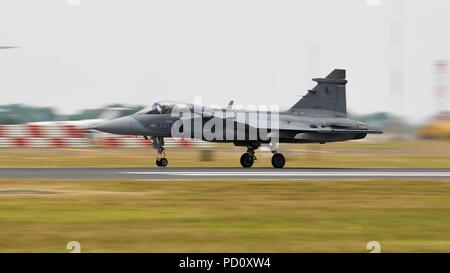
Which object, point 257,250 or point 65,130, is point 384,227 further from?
point 65,130

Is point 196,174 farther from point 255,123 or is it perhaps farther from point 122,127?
point 255,123

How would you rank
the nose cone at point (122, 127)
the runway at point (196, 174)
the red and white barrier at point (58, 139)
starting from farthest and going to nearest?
the red and white barrier at point (58, 139) < the nose cone at point (122, 127) < the runway at point (196, 174)

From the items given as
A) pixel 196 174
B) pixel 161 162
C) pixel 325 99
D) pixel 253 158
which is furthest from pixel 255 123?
pixel 196 174

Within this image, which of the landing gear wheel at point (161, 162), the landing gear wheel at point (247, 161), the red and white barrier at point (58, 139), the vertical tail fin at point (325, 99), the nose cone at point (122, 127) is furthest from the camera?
the red and white barrier at point (58, 139)

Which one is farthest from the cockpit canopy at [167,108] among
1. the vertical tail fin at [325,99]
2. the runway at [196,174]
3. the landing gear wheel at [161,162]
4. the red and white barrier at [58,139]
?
the red and white barrier at [58,139]

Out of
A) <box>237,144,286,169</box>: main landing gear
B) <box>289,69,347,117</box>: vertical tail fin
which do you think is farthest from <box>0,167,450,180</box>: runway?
<box>289,69,347,117</box>: vertical tail fin

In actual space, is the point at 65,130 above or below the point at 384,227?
above

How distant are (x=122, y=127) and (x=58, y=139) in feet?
83.9

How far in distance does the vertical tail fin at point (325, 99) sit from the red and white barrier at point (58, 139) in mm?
21575

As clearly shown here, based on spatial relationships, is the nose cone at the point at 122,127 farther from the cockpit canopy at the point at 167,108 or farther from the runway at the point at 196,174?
the runway at the point at 196,174

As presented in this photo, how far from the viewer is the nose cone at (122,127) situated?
107 ft
